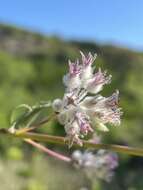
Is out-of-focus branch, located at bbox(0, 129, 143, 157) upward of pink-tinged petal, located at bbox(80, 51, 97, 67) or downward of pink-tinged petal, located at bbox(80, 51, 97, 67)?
downward

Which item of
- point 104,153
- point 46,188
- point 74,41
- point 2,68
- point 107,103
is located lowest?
point 46,188

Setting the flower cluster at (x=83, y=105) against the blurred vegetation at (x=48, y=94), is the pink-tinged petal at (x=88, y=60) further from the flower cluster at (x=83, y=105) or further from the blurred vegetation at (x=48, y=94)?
the blurred vegetation at (x=48, y=94)

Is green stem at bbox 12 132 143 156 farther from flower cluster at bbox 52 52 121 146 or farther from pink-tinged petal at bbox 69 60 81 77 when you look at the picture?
pink-tinged petal at bbox 69 60 81 77

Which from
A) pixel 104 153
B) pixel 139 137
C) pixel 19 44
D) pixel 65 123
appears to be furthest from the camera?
pixel 19 44

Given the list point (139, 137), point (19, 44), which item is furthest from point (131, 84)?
point (19, 44)

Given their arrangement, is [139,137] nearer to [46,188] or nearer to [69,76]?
[46,188]

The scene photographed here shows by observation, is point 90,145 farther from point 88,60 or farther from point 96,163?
point 96,163

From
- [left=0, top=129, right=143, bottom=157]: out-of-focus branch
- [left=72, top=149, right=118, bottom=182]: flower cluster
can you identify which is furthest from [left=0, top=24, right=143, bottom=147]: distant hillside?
[left=0, top=129, right=143, bottom=157]: out-of-focus branch
